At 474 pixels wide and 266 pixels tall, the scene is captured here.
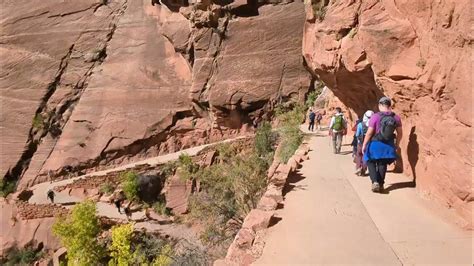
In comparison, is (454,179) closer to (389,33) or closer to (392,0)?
(389,33)

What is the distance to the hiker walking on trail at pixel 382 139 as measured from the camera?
4.65 m

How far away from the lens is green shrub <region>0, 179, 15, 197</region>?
60.6ft

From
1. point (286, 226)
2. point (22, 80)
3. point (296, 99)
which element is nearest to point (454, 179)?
point (286, 226)

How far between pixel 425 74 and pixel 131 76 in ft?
55.7

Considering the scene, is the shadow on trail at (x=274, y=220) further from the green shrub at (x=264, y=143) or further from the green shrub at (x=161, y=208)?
the green shrub at (x=161, y=208)

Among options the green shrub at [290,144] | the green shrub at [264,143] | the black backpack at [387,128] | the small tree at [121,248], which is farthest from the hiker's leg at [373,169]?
the green shrub at [264,143]

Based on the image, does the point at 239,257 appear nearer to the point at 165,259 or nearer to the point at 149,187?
the point at 165,259

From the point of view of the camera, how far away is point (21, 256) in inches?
534

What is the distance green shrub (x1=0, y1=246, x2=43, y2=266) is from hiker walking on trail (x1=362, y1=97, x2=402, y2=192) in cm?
1308

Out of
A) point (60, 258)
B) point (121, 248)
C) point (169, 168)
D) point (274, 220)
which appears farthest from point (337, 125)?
point (169, 168)

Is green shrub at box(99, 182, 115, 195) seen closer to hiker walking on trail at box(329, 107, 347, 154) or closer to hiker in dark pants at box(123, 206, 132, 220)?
hiker in dark pants at box(123, 206, 132, 220)

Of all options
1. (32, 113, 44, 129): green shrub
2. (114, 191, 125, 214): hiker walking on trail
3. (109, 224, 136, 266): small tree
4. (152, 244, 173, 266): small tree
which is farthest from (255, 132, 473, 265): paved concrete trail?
(32, 113, 44, 129): green shrub

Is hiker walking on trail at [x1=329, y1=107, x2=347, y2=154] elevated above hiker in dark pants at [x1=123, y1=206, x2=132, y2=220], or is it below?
above

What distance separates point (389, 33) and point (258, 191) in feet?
13.5
